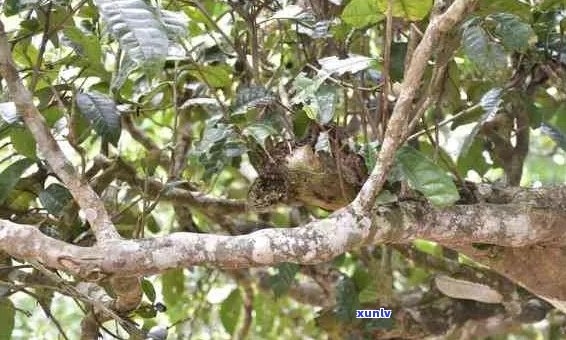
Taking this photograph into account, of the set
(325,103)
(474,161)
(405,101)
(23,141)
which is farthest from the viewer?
(474,161)

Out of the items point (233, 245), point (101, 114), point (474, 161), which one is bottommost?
point (474, 161)

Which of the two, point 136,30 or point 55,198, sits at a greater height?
point 136,30

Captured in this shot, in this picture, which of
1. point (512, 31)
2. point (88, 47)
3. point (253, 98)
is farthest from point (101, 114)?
point (512, 31)

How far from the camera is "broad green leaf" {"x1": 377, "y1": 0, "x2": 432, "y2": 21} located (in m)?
1.01

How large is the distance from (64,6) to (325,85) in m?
0.34

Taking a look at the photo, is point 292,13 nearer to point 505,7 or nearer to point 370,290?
point 505,7

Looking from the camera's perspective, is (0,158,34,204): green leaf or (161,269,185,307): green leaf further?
(161,269,185,307): green leaf

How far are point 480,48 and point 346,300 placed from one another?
0.63 m

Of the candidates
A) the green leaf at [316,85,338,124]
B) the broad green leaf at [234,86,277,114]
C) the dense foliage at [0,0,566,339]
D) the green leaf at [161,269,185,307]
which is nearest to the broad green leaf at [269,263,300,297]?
the dense foliage at [0,0,566,339]

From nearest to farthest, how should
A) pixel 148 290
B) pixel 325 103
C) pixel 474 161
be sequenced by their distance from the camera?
1. pixel 325 103
2. pixel 148 290
3. pixel 474 161

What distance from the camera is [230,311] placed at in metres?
1.70

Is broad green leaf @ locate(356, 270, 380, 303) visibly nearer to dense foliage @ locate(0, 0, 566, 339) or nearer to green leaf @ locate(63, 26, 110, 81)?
dense foliage @ locate(0, 0, 566, 339)

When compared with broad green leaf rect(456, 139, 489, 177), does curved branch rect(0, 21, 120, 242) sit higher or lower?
higher

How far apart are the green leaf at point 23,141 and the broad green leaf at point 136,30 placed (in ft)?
1.19
